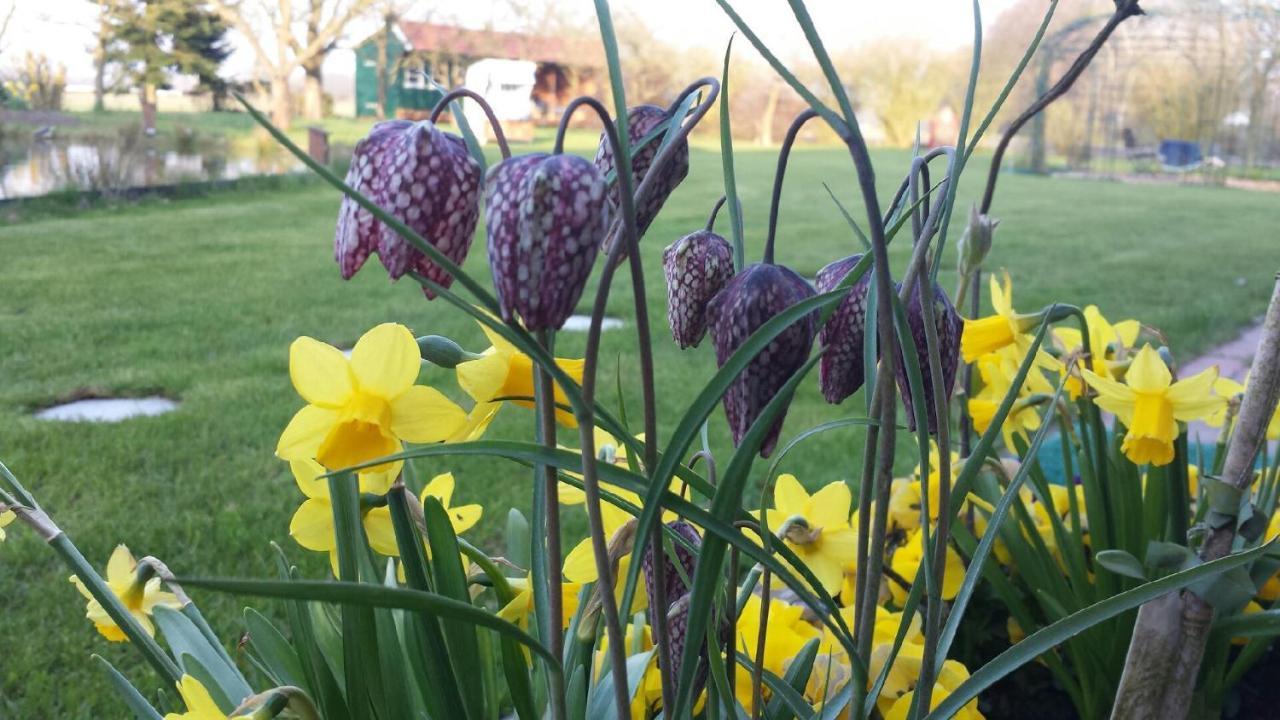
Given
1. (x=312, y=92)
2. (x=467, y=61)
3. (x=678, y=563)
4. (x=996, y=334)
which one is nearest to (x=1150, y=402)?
(x=996, y=334)

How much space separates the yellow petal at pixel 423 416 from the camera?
55 centimetres

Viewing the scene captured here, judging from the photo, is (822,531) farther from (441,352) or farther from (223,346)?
(223,346)

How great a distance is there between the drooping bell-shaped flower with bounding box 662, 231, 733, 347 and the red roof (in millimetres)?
14940

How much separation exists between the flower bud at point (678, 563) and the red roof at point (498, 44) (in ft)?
48.9

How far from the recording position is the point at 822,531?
0.77 meters

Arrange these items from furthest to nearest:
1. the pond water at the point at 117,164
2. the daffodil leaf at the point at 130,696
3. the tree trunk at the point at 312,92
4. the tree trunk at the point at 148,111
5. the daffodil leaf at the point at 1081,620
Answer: the tree trunk at the point at 312,92 < the tree trunk at the point at 148,111 < the pond water at the point at 117,164 < the daffodil leaf at the point at 130,696 < the daffodil leaf at the point at 1081,620

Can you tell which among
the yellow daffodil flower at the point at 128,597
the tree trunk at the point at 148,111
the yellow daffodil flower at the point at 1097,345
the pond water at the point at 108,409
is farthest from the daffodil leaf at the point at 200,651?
the tree trunk at the point at 148,111

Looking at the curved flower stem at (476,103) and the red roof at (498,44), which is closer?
the curved flower stem at (476,103)

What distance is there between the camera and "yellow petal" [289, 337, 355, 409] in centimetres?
55

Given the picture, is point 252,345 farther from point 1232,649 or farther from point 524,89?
point 524,89

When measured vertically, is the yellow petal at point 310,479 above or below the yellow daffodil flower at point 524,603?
above

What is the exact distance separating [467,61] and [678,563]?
1576 centimetres

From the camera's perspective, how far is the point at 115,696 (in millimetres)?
1288

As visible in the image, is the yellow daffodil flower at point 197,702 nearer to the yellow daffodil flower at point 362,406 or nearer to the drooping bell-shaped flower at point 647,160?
the yellow daffodil flower at point 362,406
